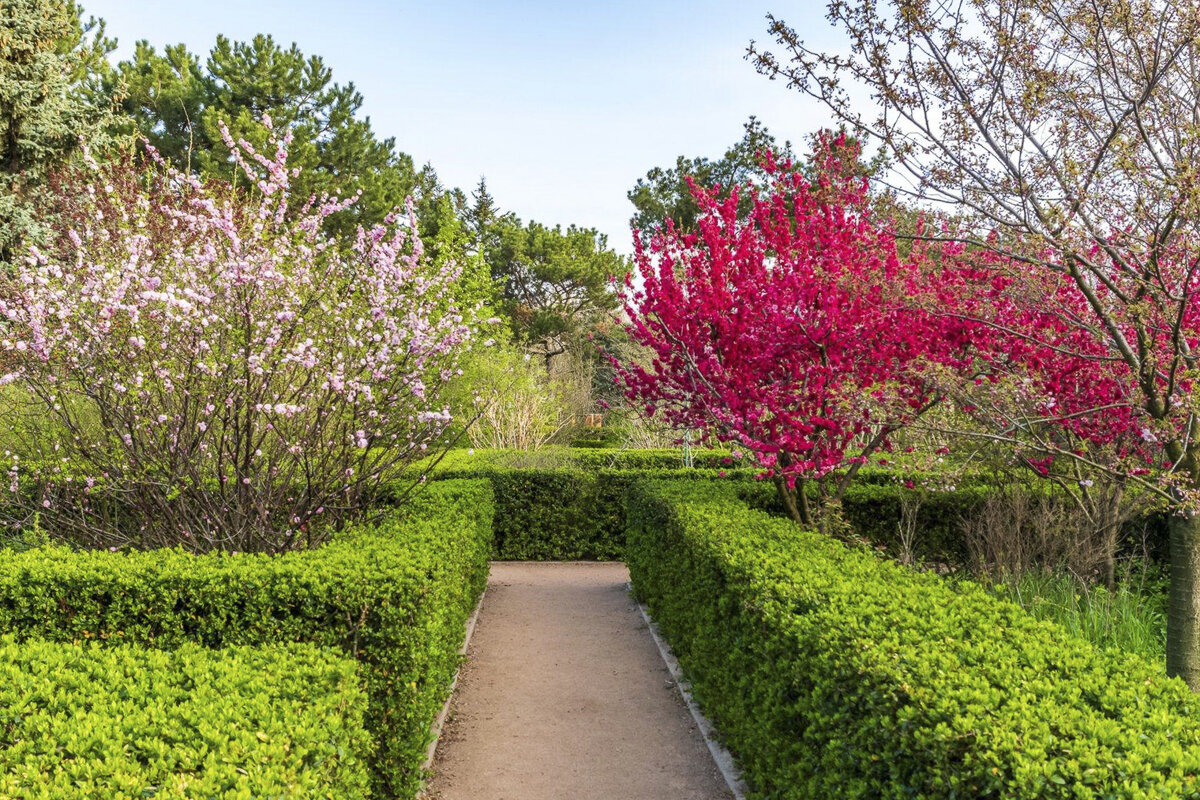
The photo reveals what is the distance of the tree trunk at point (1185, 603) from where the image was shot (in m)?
3.98

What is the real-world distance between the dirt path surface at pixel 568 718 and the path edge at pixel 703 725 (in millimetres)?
52

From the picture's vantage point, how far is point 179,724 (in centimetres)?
241

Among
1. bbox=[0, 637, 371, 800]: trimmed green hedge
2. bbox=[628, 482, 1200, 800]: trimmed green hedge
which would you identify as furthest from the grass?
bbox=[0, 637, 371, 800]: trimmed green hedge

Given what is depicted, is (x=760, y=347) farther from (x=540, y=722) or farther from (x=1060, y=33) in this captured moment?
(x=540, y=722)

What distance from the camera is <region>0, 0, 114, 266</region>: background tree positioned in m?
15.6

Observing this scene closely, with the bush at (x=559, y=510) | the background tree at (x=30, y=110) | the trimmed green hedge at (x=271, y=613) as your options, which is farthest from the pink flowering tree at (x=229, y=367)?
the background tree at (x=30, y=110)

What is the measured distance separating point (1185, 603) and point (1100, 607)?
136 centimetres

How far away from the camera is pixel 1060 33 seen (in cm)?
417

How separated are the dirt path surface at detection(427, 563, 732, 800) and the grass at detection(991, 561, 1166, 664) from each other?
2325 millimetres

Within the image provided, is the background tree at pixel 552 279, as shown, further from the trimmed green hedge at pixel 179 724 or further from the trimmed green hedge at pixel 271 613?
the trimmed green hedge at pixel 179 724

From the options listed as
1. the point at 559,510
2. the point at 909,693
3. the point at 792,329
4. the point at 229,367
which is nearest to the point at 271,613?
the point at 229,367

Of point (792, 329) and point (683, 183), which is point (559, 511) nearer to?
point (792, 329)

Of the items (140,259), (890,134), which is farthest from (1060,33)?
(140,259)

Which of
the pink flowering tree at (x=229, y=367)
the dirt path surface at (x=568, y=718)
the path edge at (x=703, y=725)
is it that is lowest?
the dirt path surface at (x=568, y=718)
